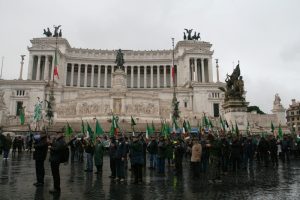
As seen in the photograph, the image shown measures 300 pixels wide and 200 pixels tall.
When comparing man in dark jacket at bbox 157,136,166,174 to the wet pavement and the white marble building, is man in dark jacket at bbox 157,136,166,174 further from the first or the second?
the white marble building

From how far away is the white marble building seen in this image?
189 ft

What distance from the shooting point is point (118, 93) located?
188ft

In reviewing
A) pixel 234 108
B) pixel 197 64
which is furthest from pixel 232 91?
pixel 197 64

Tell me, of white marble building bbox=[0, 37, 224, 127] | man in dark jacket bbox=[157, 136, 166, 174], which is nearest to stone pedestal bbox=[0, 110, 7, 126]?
white marble building bbox=[0, 37, 224, 127]

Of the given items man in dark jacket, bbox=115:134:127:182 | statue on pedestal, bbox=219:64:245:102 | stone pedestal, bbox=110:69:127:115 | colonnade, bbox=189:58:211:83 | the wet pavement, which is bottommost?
the wet pavement

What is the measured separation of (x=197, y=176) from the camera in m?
13.2

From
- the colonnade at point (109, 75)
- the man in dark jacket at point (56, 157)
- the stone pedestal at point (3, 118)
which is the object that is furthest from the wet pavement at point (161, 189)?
the colonnade at point (109, 75)

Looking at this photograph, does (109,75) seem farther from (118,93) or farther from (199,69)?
(118,93)

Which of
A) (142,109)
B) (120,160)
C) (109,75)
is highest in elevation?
(109,75)

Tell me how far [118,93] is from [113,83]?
156 inches

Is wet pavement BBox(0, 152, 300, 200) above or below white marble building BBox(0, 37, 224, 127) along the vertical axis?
below

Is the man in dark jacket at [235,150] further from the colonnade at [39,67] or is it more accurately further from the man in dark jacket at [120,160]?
the colonnade at [39,67]

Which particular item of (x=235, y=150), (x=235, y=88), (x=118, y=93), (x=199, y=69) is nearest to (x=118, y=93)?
(x=118, y=93)

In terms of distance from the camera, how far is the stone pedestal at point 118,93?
56.0 meters
